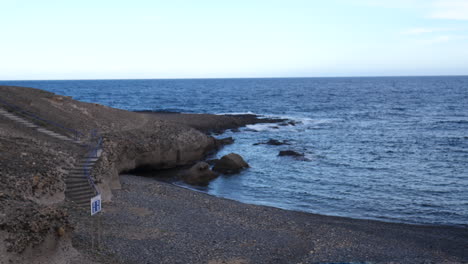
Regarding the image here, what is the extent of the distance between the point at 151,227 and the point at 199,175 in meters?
15.0

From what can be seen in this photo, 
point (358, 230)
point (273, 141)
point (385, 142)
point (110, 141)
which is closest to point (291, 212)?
point (358, 230)

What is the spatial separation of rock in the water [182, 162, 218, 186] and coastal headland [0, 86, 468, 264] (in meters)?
4.32

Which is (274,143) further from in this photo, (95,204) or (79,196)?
(95,204)

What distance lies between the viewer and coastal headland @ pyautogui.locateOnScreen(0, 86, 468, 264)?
52.0 ft

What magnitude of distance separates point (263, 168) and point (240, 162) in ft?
7.79

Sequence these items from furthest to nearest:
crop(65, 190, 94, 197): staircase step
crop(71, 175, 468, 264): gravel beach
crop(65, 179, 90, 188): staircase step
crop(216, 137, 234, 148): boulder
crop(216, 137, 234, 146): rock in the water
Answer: crop(216, 137, 234, 146): rock in the water < crop(216, 137, 234, 148): boulder < crop(65, 179, 90, 188): staircase step < crop(65, 190, 94, 197): staircase step < crop(71, 175, 468, 264): gravel beach

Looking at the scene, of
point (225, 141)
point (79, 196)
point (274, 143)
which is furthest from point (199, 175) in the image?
→ point (274, 143)

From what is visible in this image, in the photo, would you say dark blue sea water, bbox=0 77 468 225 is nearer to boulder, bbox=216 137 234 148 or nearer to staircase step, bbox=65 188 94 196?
boulder, bbox=216 137 234 148

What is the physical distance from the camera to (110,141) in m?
35.4

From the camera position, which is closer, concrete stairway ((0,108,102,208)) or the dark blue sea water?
concrete stairway ((0,108,102,208))

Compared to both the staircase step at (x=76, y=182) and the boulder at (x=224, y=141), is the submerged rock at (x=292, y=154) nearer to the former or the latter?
the boulder at (x=224, y=141)

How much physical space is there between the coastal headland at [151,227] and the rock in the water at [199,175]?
4317 mm

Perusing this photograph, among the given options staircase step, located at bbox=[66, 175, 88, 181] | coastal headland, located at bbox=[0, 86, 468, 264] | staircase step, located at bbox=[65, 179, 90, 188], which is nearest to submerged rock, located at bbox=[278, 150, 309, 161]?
coastal headland, located at bbox=[0, 86, 468, 264]

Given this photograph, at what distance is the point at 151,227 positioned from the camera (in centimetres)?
2167
